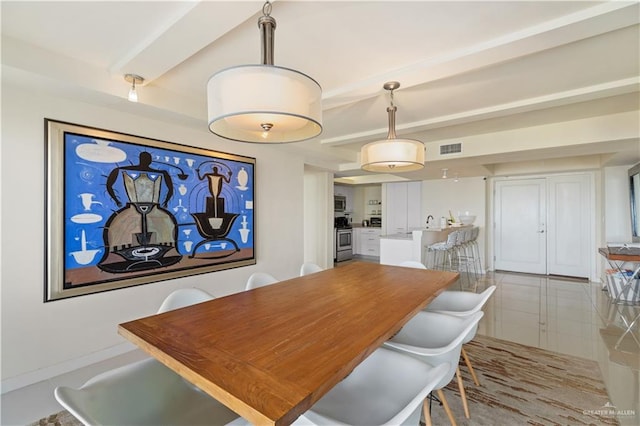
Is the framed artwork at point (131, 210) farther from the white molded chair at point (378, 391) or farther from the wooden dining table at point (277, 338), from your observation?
the white molded chair at point (378, 391)

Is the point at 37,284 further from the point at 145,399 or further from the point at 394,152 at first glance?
the point at 394,152

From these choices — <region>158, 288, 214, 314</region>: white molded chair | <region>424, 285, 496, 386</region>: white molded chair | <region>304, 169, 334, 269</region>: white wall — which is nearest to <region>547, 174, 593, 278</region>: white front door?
<region>304, 169, 334, 269</region>: white wall

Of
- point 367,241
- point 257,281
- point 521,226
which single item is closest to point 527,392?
point 257,281

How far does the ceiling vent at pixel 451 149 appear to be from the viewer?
4.40m

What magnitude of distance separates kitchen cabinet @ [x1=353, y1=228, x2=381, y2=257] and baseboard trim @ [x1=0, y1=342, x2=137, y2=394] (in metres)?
6.24

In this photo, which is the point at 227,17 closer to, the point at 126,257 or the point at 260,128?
the point at 260,128

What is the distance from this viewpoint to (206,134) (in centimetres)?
345

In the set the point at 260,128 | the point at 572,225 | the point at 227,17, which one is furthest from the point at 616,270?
the point at 227,17

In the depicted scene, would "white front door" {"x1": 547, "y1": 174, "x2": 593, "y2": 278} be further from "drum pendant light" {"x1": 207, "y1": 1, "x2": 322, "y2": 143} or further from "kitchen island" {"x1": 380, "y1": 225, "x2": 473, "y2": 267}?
"drum pendant light" {"x1": 207, "y1": 1, "x2": 322, "y2": 143}

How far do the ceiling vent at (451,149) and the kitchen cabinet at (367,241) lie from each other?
3841mm

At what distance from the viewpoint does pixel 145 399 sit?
1.30 m

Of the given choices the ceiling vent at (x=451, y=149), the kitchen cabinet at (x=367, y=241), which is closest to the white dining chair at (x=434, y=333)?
the ceiling vent at (x=451, y=149)

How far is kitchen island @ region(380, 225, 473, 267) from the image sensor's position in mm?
4664

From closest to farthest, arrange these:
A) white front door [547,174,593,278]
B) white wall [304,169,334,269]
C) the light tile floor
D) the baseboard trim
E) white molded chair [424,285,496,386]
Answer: the light tile floor, the baseboard trim, white molded chair [424,285,496,386], white front door [547,174,593,278], white wall [304,169,334,269]
